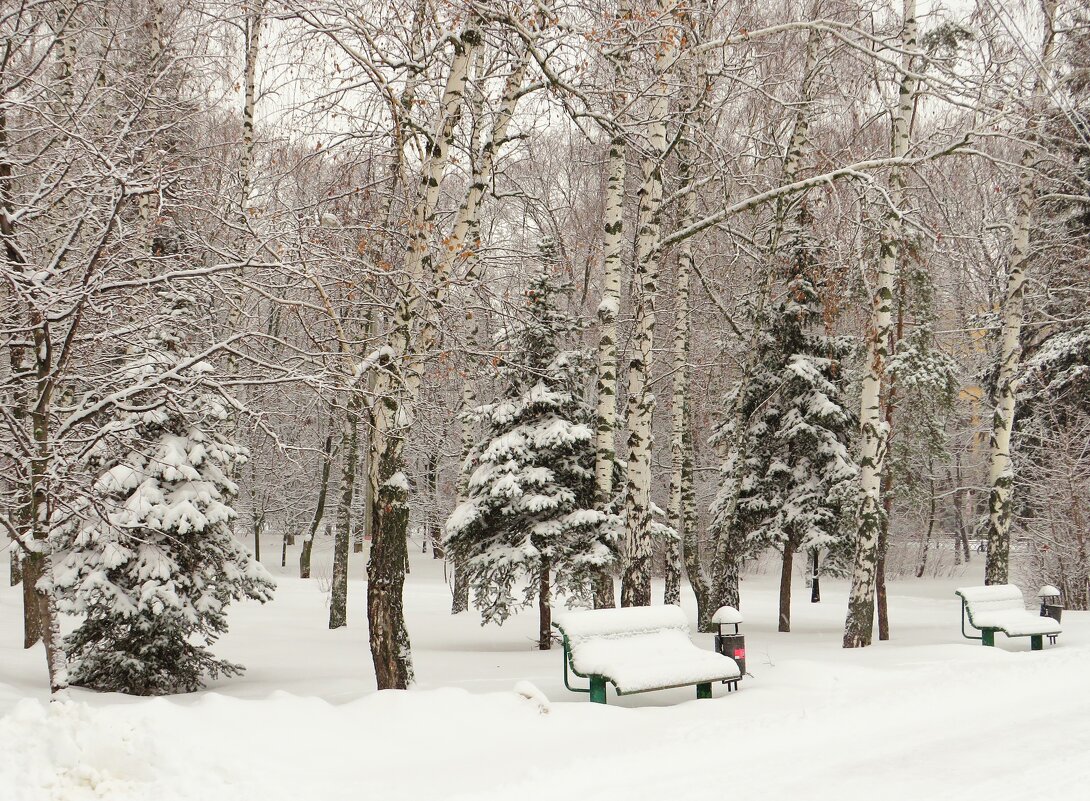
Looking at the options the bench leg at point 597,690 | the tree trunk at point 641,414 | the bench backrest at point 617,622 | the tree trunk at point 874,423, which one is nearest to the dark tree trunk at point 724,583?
the tree trunk at point 874,423

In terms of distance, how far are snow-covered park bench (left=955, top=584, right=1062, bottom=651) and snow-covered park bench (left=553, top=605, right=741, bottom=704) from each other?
5545 mm

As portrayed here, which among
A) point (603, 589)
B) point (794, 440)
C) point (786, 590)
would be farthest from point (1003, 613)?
point (603, 589)

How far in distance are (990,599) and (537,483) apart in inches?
296

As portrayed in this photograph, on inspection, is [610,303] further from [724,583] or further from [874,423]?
[724,583]

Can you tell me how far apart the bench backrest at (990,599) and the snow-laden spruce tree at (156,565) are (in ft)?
33.9

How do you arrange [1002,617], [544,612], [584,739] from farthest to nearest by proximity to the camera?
[544,612] → [1002,617] → [584,739]

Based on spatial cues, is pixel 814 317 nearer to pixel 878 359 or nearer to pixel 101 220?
pixel 878 359

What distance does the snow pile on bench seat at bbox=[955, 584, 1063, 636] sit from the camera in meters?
12.5

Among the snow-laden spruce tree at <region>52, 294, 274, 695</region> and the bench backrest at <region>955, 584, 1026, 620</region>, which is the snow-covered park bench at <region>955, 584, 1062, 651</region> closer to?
the bench backrest at <region>955, 584, 1026, 620</region>

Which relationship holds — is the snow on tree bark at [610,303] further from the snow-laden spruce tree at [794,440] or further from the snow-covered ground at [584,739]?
the snow-laden spruce tree at [794,440]

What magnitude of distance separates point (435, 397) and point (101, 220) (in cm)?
577

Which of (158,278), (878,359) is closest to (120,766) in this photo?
(158,278)

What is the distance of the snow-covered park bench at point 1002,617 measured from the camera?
12.5m

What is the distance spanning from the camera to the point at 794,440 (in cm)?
1780
